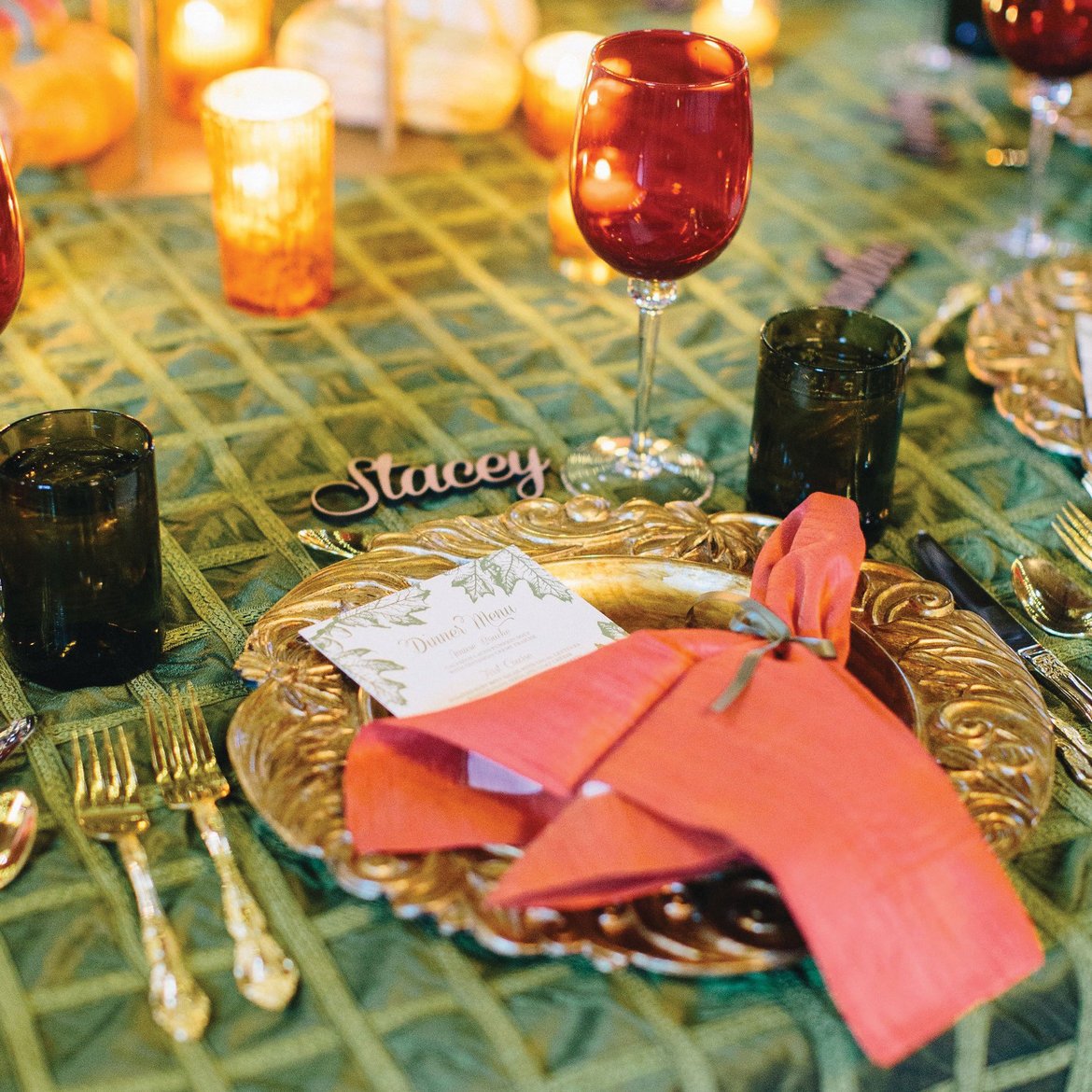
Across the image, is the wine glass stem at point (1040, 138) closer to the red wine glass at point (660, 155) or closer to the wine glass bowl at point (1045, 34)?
the wine glass bowl at point (1045, 34)

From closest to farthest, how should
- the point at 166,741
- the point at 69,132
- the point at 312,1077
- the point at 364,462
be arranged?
the point at 312,1077, the point at 166,741, the point at 364,462, the point at 69,132

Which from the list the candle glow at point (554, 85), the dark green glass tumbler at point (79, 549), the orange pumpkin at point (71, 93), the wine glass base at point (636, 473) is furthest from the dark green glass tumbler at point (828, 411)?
the orange pumpkin at point (71, 93)

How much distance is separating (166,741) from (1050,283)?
2.17 feet

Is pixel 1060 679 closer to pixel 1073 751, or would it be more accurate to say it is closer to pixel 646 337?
pixel 1073 751

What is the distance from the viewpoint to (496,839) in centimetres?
47

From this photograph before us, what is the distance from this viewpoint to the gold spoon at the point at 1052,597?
0.67 meters

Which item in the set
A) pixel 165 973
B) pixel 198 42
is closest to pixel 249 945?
pixel 165 973

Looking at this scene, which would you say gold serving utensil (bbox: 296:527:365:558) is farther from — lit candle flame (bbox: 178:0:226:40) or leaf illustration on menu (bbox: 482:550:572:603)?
lit candle flame (bbox: 178:0:226:40)

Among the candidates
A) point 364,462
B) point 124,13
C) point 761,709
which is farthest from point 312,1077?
point 124,13

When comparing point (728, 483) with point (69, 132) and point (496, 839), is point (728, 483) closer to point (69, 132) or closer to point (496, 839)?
point (496, 839)

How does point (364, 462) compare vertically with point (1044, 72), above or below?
below

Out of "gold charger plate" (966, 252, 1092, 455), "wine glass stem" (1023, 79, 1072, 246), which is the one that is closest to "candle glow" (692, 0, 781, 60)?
"wine glass stem" (1023, 79, 1072, 246)

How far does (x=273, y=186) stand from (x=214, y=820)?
1.67 ft

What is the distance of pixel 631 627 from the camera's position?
1.98ft
